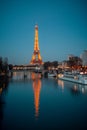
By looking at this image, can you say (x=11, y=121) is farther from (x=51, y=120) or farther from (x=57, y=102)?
(x=57, y=102)

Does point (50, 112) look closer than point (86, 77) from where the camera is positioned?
Yes

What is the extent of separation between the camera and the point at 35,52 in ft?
191

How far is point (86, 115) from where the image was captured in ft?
27.8

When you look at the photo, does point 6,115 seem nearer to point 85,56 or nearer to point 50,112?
point 50,112

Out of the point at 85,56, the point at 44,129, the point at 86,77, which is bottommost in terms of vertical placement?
the point at 44,129

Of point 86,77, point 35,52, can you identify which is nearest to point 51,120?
point 86,77

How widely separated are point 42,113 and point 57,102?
2.39 meters

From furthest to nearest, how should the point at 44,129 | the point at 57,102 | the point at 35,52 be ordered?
the point at 35,52 → the point at 57,102 → the point at 44,129

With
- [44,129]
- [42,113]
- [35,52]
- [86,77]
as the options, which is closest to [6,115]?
[42,113]

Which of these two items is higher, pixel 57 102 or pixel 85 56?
pixel 85 56

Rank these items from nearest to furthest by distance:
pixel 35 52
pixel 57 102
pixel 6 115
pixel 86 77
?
pixel 6 115 < pixel 57 102 < pixel 86 77 < pixel 35 52

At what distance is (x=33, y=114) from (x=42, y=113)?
0.37 m

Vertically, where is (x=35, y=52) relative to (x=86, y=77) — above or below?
above

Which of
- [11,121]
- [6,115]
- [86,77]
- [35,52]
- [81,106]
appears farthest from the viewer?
[35,52]
